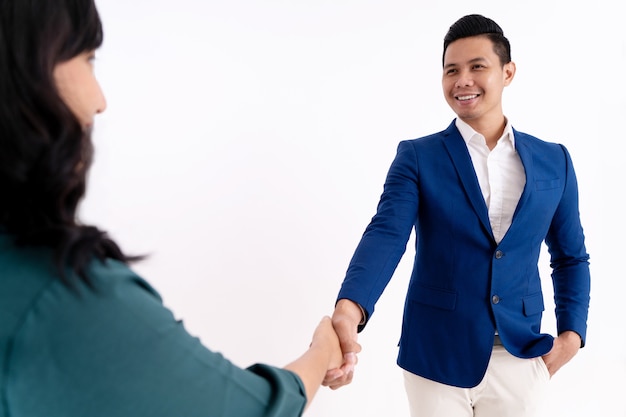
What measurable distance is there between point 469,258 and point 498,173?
1.06 feet

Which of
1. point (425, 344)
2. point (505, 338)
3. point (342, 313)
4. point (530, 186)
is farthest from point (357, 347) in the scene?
point (530, 186)

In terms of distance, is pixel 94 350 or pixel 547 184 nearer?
pixel 94 350

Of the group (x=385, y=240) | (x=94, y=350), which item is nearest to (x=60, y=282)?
(x=94, y=350)

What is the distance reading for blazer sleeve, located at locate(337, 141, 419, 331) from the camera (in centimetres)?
198

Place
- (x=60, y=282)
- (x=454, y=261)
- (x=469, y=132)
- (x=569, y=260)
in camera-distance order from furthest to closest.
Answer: (x=569, y=260)
(x=469, y=132)
(x=454, y=261)
(x=60, y=282)

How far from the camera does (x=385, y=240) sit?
203 cm

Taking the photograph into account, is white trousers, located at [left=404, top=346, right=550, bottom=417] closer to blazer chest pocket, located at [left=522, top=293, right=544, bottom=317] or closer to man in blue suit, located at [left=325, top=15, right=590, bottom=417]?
man in blue suit, located at [left=325, top=15, right=590, bottom=417]

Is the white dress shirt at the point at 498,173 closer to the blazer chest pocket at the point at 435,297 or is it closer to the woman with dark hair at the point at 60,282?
the blazer chest pocket at the point at 435,297

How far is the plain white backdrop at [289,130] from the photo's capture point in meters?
→ 3.22

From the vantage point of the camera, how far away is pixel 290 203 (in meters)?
3.36

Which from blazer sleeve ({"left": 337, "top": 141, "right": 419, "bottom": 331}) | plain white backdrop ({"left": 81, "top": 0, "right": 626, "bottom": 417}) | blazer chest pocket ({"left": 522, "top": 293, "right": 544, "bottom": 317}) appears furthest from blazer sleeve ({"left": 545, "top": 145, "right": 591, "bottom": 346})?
plain white backdrop ({"left": 81, "top": 0, "right": 626, "bottom": 417})

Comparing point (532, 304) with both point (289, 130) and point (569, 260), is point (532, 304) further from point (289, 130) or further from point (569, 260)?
point (289, 130)

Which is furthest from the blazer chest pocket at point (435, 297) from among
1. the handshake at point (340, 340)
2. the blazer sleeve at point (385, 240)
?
the handshake at point (340, 340)

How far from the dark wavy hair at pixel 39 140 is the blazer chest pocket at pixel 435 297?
1.36m
